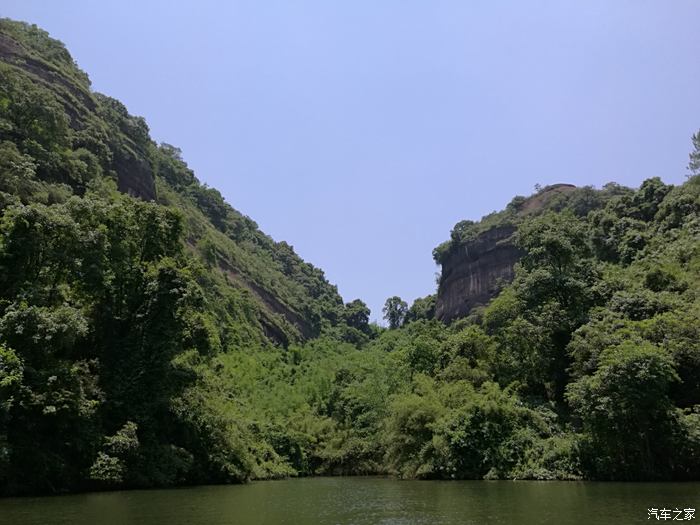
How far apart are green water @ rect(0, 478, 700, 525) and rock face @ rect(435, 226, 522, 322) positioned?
193 ft

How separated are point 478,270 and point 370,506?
68.2m

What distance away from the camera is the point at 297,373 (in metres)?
59.3

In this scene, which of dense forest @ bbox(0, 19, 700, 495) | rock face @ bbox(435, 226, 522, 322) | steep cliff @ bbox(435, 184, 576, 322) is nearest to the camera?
dense forest @ bbox(0, 19, 700, 495)

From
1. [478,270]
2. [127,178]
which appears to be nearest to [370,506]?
[127,178]

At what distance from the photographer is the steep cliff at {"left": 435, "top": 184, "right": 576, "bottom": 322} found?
268ft

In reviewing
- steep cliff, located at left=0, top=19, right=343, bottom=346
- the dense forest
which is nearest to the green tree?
steep cliff, located at left=0, top=19, right=343, bottom=346

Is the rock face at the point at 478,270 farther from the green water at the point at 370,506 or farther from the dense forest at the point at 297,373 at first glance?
the green water at the point at 370,506

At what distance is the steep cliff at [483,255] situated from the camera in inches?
3211

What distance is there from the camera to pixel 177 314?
2909cm

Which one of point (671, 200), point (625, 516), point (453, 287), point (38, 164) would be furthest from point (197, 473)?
point (453, 287)

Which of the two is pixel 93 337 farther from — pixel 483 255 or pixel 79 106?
pixel 483 255

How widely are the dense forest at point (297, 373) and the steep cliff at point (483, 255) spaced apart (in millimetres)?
24461

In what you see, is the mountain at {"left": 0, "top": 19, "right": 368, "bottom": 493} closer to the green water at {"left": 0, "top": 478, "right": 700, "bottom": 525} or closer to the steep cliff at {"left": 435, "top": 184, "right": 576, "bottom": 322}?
the green water at {"left": 0, "top": 478, "right": 700, "bottom": 525}

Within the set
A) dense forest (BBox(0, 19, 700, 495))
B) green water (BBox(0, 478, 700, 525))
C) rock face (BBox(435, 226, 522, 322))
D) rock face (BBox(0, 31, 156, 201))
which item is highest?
rock face (BBox(0, 31, 156, 201))
